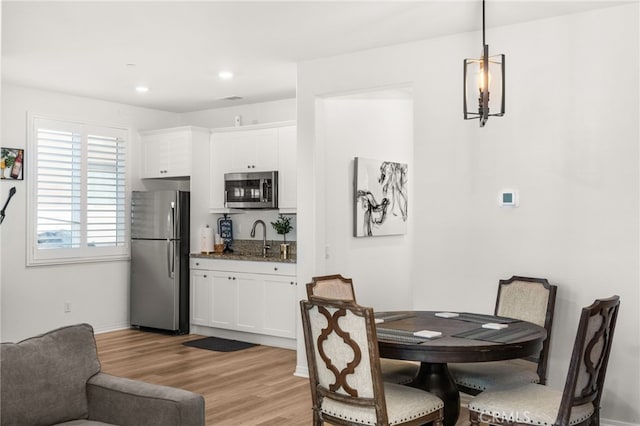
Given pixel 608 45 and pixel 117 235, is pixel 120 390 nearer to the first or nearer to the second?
pixel 608 45

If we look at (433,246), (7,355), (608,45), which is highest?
(608,45)

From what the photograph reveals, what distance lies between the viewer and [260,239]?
23.3 ft

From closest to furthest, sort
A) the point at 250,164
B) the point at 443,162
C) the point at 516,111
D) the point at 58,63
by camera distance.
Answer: the point at 516,111 → the point at 443,162 → the point at 58,63 → the point at 250,164

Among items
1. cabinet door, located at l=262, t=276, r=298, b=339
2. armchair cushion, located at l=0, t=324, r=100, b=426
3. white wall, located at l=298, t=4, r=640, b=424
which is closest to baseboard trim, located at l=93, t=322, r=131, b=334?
cabinet door, located at l=262, t=276, r=298, b=339

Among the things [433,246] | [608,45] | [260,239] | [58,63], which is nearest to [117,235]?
[260,239]

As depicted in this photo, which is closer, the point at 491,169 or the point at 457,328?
the point at 457,328

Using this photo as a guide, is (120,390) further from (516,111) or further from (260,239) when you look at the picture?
(260,239)

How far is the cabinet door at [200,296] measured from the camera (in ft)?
22.7

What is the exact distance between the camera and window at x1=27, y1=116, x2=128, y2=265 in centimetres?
648

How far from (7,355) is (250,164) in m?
4.61

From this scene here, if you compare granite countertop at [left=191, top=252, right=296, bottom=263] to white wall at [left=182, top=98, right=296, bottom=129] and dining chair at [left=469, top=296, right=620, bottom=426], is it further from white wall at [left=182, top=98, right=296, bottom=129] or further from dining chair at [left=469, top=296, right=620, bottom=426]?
dining chair at [left=469, top=296, right=620, bottom=426]

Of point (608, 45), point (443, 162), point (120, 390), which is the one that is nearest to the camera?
point (120, 390)

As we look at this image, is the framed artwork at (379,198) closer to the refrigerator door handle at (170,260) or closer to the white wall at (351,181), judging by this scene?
the white wall at (351,181)

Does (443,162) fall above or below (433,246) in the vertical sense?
above
